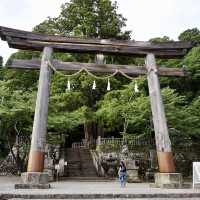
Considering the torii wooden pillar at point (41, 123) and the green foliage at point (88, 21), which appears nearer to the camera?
the torii wooden pillar at point (41, 123)

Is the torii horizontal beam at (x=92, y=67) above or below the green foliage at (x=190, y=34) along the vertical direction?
below

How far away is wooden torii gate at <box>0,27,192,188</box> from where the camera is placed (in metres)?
16.5

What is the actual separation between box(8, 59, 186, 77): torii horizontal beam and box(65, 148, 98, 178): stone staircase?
10.5 metres

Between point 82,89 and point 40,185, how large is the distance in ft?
61.0

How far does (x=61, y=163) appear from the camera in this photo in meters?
27.6

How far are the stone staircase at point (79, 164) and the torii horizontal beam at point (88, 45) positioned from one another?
10967mm

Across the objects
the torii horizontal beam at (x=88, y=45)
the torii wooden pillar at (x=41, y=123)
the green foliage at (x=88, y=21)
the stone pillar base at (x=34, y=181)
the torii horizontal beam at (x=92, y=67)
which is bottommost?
the stone pillar base at (x=34, y=181)

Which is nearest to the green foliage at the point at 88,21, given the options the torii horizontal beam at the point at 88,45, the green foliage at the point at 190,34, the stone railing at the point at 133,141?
the green foliage at the point at 190,34

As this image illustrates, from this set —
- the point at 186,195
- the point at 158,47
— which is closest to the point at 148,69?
the point at 158,47

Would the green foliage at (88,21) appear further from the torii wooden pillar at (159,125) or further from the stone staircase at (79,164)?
the torii wooden pillar at (159,125)

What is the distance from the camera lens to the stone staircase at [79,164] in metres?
27.6

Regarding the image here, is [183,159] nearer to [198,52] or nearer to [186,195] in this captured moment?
[198,52]

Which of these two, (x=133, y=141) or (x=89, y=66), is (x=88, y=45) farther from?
(x=133, y=141)

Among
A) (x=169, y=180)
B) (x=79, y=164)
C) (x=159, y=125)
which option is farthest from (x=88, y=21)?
(x=169, y=180)
